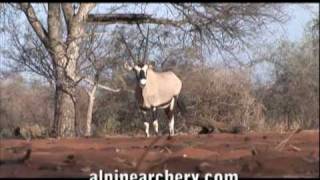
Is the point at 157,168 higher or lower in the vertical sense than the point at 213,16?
lower

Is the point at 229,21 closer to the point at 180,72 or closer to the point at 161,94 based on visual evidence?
the point at 161,94

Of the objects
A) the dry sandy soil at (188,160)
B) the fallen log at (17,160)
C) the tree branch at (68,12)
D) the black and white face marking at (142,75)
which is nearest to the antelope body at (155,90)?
the black and white face marking at (142,75)

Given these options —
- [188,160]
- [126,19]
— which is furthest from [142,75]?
[188,160]

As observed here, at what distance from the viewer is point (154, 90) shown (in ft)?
48.1

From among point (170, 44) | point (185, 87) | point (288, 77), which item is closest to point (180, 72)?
point (185, 87)

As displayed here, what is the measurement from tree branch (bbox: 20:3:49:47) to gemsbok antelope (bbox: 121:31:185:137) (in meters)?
4.69

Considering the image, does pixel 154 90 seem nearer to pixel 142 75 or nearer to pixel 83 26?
pixel 142 75

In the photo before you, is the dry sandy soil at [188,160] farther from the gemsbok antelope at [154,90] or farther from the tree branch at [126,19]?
the tree branch at [126,19]

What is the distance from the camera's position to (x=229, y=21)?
18141 millimetres

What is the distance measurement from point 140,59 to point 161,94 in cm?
523

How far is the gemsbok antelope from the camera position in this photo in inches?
565

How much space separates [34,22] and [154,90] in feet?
18.3

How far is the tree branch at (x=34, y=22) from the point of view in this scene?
726 inches

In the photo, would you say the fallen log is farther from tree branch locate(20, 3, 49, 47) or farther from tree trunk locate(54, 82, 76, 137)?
tree branch locate(20, 3, 49, 47)
